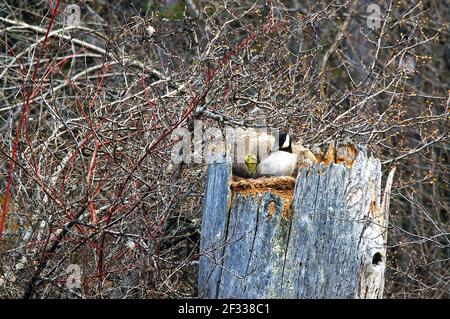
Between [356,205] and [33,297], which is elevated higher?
[356,205]

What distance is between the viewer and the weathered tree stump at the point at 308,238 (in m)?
4.65

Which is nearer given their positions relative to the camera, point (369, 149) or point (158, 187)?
point (158, 187)

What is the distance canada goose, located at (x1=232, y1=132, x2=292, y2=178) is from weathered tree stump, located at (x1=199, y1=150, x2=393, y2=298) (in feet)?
1.44

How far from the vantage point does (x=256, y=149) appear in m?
5.60

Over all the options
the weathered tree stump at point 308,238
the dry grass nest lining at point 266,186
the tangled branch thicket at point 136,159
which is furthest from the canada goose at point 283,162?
the tangled branch thicket at point 136,159

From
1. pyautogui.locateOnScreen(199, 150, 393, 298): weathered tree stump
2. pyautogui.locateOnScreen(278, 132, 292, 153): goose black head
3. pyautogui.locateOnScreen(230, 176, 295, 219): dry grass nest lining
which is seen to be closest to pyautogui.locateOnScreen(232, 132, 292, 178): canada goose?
pyautogui.locateOnScreen(278, 132, 292, 153): goose black head

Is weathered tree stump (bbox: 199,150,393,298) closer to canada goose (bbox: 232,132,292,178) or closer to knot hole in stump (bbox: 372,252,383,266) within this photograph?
knot hole in stump (bbox: 372,252,383,266)

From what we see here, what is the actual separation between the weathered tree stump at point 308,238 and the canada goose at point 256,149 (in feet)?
1.44

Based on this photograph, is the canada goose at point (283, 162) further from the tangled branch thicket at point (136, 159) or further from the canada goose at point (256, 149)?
the tangled branch thicket at point (136, 159)
